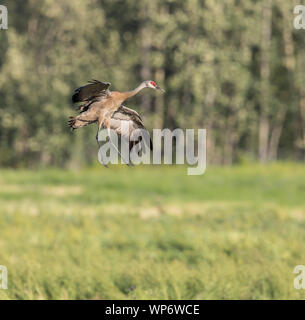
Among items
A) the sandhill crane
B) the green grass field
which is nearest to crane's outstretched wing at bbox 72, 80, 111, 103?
the sandhill crane

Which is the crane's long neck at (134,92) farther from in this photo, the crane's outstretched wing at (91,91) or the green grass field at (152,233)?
the green grass field at (152,233)

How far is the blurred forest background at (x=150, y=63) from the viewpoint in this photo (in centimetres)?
3772

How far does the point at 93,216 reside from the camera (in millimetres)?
20922

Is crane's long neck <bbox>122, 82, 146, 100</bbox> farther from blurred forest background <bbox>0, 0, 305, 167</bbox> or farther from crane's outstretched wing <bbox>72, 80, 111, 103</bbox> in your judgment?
blurred forest background <bbox>0, 0, 305, 167</bbox>

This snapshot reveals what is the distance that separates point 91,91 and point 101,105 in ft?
0.17

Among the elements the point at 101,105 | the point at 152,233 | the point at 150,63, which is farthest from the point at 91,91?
the point at 150,63

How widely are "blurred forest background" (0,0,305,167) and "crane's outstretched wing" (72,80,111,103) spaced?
1233 inches

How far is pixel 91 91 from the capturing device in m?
2.02

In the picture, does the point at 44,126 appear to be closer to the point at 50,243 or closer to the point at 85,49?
the point at 85,49

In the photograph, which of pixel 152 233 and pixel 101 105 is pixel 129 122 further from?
pixel 152 233

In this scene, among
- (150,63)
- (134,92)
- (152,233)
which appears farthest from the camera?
(150,63)

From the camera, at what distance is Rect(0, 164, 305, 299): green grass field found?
8867 millimetres

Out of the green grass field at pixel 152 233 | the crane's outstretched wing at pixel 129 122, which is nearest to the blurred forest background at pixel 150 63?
the green grass field at pixel 152 233

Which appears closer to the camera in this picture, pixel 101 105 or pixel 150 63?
pixel 101 105
